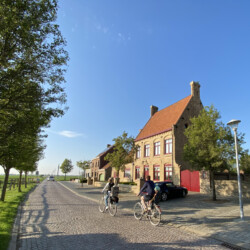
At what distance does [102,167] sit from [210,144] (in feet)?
126

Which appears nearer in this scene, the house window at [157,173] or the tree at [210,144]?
the tree at [210,144]

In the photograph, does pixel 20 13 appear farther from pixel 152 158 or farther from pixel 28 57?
pixel 152 158

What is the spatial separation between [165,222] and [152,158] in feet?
62.0

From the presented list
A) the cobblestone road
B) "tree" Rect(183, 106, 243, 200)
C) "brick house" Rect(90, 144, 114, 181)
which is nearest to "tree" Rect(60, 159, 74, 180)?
"brick house" Rect(90, 144, 114, 181)

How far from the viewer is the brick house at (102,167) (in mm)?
44656

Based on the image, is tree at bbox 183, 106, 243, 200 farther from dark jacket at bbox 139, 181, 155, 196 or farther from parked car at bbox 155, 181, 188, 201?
dark jacket at bbox 139, 181, 155, 196

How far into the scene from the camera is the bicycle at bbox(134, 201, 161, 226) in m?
7.65

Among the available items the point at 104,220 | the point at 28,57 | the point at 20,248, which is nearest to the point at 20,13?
the point at 28,57

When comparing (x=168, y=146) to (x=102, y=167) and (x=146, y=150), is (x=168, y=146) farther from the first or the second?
(x=102, y=167)

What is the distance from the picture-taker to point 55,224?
7531mm

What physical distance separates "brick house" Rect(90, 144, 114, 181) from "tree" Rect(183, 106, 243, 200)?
31147 mm

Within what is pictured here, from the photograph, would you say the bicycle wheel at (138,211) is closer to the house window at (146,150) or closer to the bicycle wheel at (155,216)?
the bicycle wheel at (155,216)

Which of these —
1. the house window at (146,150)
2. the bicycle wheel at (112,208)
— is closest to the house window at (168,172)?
the house window at (146,150)

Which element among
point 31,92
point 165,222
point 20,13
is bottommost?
point 165,222
